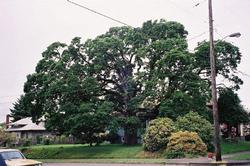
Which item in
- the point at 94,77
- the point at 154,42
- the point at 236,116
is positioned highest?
the point at 154,42

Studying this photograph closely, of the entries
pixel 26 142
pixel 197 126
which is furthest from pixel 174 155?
pixel 26 142

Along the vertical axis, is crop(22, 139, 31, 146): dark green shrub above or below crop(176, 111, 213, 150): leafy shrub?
below

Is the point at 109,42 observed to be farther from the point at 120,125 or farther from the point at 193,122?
the point at 193,122

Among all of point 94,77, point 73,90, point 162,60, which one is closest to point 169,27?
point 162,60

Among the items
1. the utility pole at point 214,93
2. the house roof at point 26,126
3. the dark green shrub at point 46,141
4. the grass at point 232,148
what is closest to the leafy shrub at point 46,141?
the dark green shrub at point 46,141

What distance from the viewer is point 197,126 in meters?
34.1

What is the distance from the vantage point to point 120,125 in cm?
4075

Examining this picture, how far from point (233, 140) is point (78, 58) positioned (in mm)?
21525

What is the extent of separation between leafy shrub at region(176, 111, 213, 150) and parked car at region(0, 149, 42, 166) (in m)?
19.2

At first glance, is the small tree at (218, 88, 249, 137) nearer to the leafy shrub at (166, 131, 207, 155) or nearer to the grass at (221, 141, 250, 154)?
the grass at (221, 141, 250, 154)

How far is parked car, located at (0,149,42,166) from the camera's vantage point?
1629 centimetres

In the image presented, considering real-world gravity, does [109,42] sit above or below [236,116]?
above

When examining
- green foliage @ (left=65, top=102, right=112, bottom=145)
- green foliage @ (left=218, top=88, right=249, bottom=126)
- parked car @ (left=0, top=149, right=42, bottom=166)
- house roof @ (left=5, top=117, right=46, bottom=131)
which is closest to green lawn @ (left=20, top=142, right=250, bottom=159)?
green foliage @ (left=65, top=102, right=112, bottom=145)

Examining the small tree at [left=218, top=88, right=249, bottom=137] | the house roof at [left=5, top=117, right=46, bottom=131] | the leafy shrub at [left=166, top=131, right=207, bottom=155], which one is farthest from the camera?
the house roof at [left=5, top=117, right=46, bottom=131]
